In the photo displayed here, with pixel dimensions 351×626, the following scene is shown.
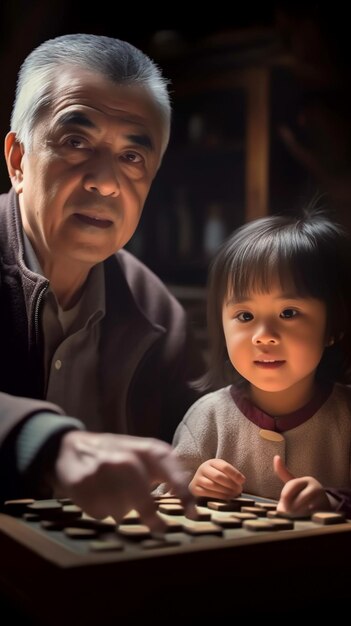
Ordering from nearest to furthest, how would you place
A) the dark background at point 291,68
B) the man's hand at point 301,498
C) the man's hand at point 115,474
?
the man's hand at point 115,474, the man's hand at point 301,498, the dark background at point 291,68

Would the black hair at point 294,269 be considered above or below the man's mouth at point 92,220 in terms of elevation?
below

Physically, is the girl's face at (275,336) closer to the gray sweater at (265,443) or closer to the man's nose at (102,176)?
the gray sweater at (265,443)

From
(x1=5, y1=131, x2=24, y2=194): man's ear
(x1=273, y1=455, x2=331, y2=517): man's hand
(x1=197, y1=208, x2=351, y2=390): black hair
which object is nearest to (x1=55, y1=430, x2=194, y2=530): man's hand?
(x1=273, y1=455, x2=331, y2=517): man's hand

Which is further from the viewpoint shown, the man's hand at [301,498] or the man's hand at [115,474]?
the man's hand at [301,498]

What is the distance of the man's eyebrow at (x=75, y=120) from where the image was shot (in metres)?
1.28

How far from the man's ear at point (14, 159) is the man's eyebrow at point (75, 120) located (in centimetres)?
8

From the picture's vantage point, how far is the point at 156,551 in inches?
40.6

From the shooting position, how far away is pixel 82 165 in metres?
1.30

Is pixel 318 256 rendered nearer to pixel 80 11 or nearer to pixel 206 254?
pixel 206 254

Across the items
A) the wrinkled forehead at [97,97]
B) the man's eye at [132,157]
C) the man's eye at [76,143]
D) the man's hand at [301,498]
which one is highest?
the wrinkled forehead at [97,97]

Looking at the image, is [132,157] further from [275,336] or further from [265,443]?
[265,443]

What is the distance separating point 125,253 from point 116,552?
21.6 inches

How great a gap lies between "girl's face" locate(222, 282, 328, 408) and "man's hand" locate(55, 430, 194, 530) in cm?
27

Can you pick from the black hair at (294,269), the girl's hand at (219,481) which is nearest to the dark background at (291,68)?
the black hair at (294,269)
